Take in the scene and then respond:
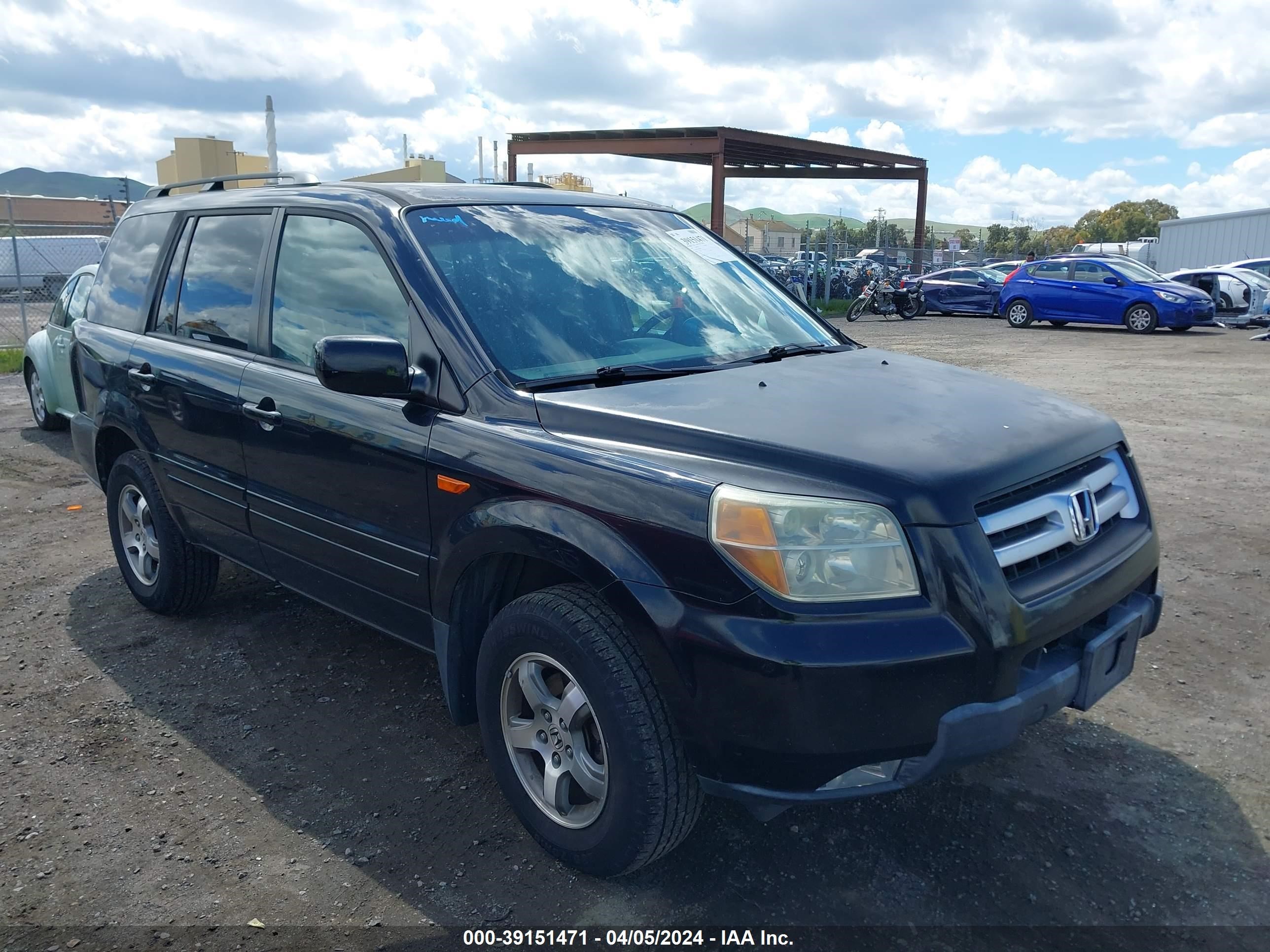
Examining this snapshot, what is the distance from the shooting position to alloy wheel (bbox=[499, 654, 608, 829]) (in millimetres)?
2801

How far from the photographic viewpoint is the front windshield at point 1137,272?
21547mm

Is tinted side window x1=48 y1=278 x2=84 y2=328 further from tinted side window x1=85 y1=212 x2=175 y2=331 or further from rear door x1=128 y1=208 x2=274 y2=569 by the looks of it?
rear door x1=128 y1=208 x2=274 y2=569

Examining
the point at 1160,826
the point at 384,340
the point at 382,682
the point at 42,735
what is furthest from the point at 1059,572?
the point at 42,735

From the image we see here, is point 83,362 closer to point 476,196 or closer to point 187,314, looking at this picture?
point 187,314

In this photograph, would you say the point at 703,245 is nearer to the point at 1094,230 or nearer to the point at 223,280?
the point at 223,280

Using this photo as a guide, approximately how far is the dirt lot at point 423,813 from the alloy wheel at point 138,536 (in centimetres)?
24

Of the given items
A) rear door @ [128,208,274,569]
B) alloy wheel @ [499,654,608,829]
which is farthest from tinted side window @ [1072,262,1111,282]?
alloy wheel @ [499,654,608,829]

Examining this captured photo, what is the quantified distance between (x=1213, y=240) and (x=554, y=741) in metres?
44.3

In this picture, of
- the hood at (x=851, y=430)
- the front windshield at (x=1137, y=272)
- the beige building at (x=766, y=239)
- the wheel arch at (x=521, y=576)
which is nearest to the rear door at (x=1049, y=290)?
the front windshield at (x=1137, y=272)

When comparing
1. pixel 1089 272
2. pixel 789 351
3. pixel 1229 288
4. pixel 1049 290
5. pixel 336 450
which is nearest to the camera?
pixel 336 450

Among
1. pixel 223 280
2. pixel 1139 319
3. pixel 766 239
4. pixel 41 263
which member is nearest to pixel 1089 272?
pixel 1139 319

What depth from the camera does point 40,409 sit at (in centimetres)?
972

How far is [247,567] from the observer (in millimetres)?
4250

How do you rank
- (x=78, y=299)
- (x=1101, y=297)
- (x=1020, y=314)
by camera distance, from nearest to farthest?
(x=78, y=299) → (x=1101, y=297) → (x=1020, y=314)
